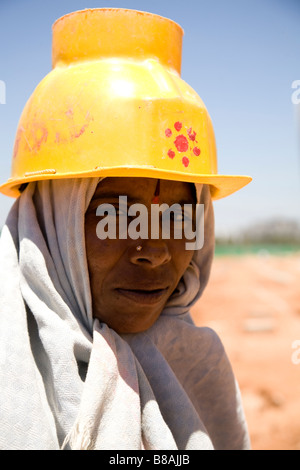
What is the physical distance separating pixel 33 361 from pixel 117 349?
0.36 meters

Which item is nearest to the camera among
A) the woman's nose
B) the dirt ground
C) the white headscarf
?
the white headscarf

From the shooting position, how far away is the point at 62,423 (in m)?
2.07

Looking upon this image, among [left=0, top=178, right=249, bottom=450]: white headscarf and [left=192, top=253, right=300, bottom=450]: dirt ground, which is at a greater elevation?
[left=0, top=178, right=249, bottom=450]: white headscarf

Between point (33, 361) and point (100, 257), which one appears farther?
point (100, 257)

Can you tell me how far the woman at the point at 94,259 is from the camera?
2.07 meters

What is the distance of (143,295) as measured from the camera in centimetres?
237

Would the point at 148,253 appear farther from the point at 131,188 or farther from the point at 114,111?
the point at 114,111

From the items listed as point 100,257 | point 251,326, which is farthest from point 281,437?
point 251,326

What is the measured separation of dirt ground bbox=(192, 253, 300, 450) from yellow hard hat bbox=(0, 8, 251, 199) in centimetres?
436

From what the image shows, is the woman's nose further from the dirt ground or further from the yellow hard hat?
the dirt ground

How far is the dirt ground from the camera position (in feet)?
20.6

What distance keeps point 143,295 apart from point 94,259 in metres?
0.26

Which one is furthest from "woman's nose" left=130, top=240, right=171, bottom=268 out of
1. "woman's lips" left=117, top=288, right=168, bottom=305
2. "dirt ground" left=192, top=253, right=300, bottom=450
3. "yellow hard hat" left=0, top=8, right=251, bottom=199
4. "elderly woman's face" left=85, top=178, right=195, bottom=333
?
"dirt ground" left=192, top=253, right=300, bottom=450
